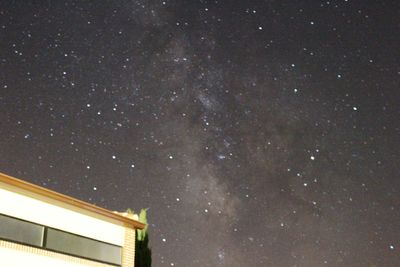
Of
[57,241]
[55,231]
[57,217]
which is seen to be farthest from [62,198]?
[57,241]

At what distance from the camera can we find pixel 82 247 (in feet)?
55.8

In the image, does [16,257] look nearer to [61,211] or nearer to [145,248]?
[61,211]

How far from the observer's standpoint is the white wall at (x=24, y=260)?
14578 mm

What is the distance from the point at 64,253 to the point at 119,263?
2439 mm

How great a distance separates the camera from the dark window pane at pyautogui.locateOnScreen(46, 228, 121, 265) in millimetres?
16141

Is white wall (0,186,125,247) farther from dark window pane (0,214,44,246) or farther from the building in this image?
dark window pane (0,214,44,246)

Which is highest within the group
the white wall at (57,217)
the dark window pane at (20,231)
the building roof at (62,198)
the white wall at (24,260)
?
the building roof at (62,198)

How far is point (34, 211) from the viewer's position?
51.5 ft

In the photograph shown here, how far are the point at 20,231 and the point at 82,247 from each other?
2.48 m

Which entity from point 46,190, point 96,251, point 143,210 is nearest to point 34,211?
point 46,190

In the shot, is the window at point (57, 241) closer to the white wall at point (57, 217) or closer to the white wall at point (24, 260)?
the white wall at point (57, 217)

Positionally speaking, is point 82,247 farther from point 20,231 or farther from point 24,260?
point 20,231

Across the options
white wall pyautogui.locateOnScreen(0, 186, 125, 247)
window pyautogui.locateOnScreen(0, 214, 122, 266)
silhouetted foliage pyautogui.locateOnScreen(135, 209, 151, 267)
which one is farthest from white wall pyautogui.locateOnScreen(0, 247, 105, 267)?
silhouetted foliage pyautogui.locateOnScreen(135, 209, 151, 267)

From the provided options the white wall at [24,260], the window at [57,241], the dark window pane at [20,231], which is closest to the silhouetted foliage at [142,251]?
the window at [57,241]
